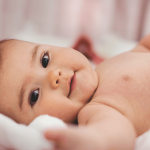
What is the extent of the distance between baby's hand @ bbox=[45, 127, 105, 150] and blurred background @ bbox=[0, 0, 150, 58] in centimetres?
82

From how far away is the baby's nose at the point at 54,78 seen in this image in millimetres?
758

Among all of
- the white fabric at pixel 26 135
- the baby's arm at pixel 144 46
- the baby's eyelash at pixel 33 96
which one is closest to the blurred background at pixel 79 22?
the baby's arm at pixel 144 46

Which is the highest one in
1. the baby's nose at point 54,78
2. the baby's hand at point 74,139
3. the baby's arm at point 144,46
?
the baby's hand at point 74,139

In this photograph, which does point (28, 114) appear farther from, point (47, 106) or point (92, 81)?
Result: point (92, 81)

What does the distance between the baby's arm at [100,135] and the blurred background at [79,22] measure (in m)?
0.74

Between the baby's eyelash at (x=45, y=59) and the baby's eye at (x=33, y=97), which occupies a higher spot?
the baby's eyelash at (x=45, y=59)

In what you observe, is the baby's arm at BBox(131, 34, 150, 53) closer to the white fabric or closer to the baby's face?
the baby's face

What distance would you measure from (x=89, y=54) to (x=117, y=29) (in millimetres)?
250

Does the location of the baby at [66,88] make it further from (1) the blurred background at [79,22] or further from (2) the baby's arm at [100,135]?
(1) the blurred background at [79,22]

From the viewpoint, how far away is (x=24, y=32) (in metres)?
1.28

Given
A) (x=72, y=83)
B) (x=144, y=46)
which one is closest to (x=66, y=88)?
(x=72, y=83)

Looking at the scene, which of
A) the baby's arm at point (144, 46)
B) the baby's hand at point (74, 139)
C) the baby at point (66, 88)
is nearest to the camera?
the baby's hand at point (74, 139)

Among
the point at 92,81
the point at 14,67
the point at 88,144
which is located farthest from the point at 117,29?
the point at 88,144

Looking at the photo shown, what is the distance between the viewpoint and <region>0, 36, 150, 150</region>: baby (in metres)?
0.75
